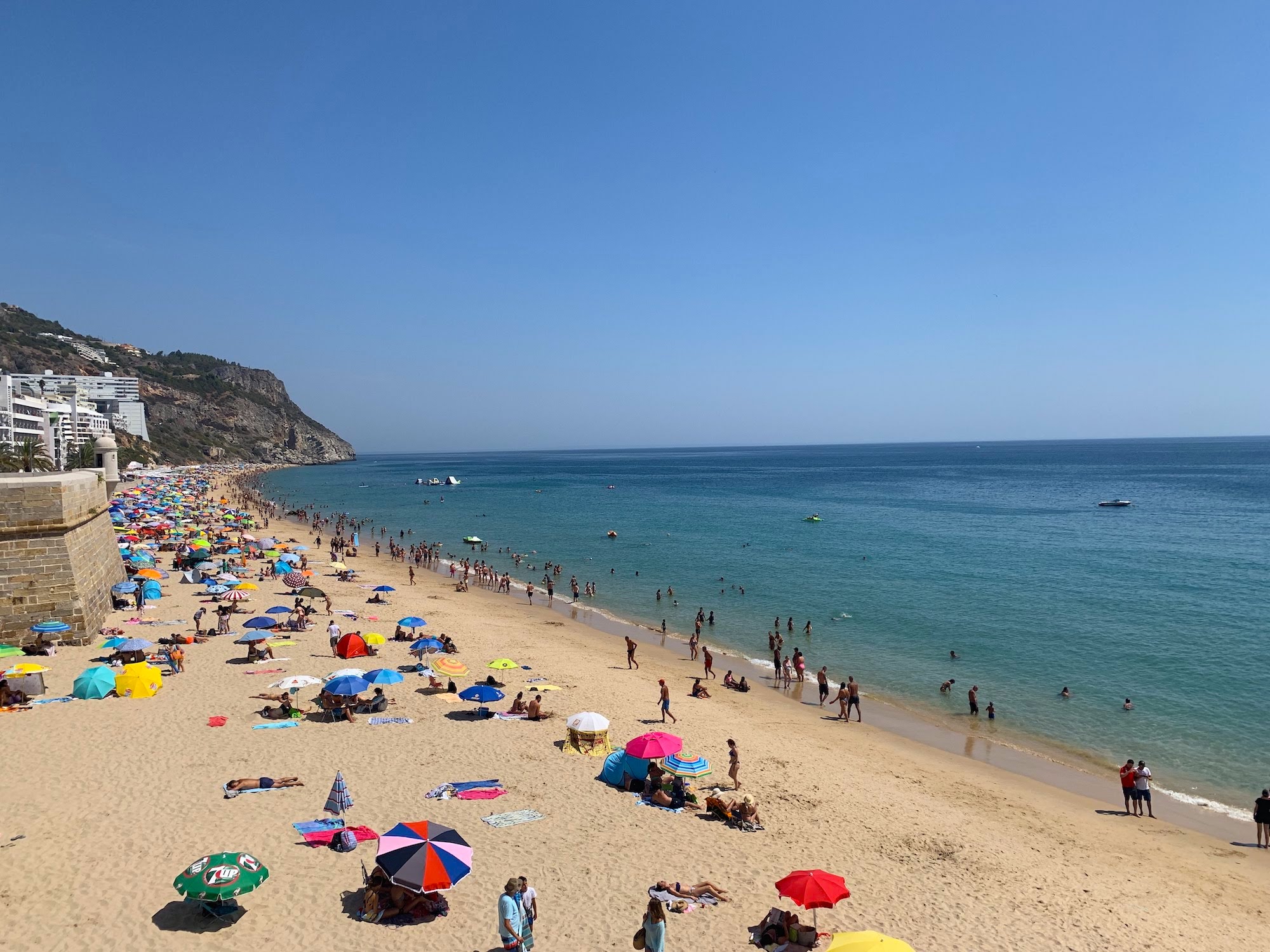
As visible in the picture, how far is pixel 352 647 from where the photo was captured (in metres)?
19.2

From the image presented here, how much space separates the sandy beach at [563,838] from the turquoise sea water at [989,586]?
488 cm

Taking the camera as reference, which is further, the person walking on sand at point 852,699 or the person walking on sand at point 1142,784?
the person walking on sand at point 852,699

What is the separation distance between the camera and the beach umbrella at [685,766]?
12.4 meters

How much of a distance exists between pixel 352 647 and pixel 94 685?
219 inches

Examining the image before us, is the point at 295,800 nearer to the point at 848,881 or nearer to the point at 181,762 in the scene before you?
the point at 181,762

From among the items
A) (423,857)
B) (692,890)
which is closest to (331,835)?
(423,857)

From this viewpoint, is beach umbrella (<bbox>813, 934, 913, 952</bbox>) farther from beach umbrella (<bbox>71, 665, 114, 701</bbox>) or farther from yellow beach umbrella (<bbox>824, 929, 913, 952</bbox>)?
beach umbrella (<bbox>71, 665, 114, 701</bbox>)

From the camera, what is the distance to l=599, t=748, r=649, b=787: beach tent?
41.7 ft

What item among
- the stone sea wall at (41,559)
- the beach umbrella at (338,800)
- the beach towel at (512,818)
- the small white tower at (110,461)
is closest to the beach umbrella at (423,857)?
the beach towel at (512,818)

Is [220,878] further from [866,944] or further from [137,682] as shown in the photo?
[137,682]

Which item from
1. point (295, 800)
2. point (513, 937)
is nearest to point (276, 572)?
point (295, 800)

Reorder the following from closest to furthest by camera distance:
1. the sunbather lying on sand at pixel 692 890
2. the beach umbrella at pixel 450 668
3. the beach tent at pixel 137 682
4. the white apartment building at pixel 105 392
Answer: the sunbather lying on sand at pixel 692 890 → the beach tent at pixel 137 682 → the beach umbrella at pixel 450 668 → the white apartment building at pixel 105 392

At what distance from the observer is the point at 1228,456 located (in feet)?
569

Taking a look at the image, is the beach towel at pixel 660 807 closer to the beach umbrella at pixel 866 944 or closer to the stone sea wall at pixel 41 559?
the beach umbrella at pixel 866 944
